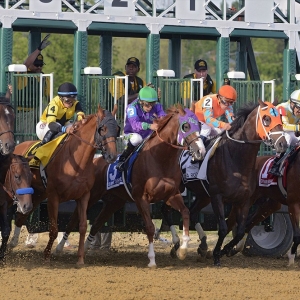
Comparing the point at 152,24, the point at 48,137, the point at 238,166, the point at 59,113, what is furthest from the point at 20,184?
the point at 152,24

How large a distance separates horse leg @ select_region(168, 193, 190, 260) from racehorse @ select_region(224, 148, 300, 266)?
1154 mm

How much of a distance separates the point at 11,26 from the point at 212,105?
9.78ft

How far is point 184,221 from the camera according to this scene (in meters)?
11.7

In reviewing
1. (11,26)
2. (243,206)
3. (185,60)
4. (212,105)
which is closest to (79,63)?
(11,26)

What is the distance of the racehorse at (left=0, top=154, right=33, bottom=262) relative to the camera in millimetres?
11047

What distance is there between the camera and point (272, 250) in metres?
13.9

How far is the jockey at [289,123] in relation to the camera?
12.2 meters

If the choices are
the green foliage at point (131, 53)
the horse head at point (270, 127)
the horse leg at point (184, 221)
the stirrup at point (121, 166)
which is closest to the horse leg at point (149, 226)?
the horse leg at point (184, 221)

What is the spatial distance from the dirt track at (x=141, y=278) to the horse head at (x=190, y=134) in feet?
4.51

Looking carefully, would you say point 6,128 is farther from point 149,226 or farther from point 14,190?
point 149,226

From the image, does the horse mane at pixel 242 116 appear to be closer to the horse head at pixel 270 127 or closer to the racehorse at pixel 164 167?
the horse head at pixel 270 127

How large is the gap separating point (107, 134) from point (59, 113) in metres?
1.22

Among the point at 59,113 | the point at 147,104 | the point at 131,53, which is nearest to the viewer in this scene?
the point at 147,104

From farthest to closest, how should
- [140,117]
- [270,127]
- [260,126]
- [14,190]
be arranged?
[140,117]
[260,126]
[270,127]
[14,190]
